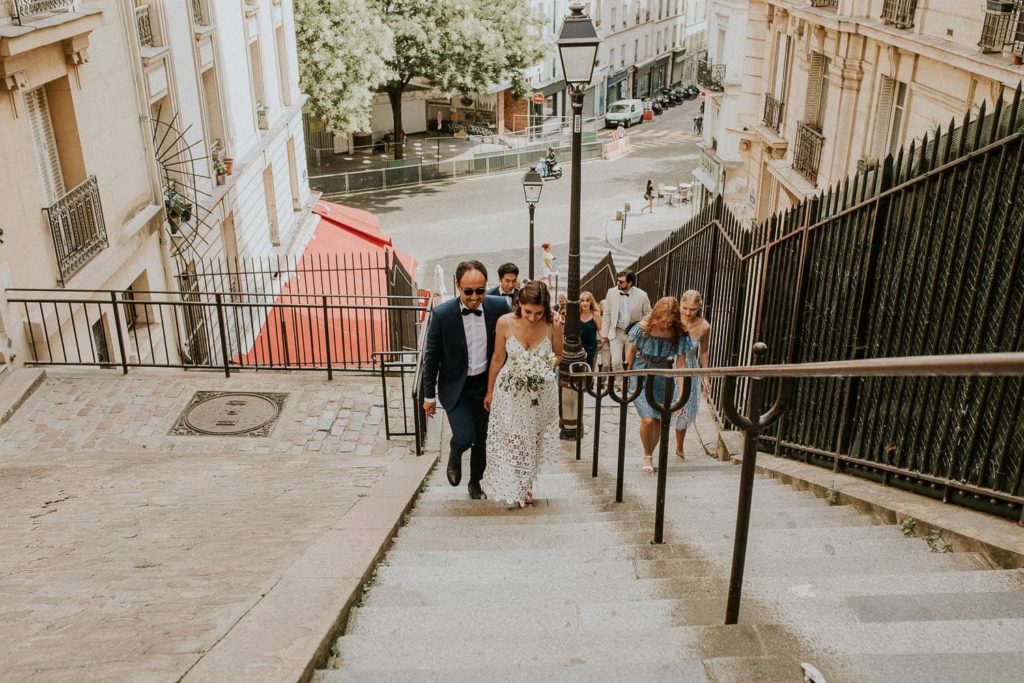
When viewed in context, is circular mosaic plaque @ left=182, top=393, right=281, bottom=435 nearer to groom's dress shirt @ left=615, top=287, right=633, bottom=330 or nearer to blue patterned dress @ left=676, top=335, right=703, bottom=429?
groom's dress shirt @ left=615, top=287, right=633, bottom=330

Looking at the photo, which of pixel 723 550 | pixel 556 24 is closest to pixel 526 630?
pixel 723 550

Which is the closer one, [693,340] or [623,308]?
[693,340]

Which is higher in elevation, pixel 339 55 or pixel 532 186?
pixel 339 55

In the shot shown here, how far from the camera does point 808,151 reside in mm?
17812

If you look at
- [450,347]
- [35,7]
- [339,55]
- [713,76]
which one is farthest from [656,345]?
[339,55]

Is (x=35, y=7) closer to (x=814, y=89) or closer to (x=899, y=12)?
(x=899, y=12)

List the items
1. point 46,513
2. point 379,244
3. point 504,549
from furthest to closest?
point 379,244 < point 46,513 < point 504,549

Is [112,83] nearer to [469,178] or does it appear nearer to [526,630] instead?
[526,630]

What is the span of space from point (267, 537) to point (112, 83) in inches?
360

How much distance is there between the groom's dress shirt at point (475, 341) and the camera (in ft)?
19.0

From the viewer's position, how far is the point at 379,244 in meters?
22.6

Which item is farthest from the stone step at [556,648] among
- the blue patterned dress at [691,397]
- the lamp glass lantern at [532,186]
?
the lamp glass lantern at [532,186]

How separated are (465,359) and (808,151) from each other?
14.3 metres

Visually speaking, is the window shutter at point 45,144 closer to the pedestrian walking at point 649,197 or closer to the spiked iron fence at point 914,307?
the spiked iron fence at point 914,307
